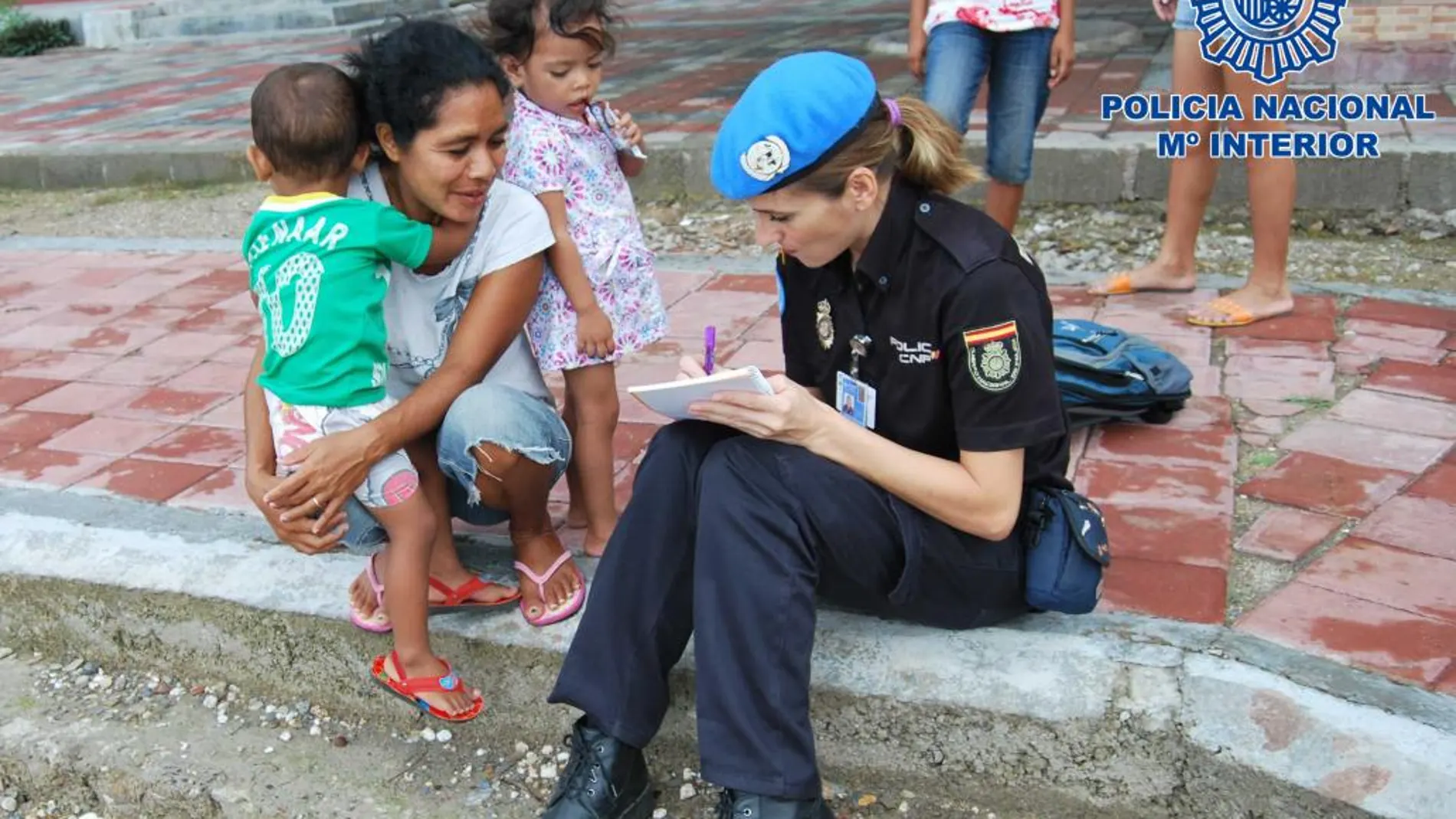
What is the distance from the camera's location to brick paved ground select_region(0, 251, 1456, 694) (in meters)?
2.31

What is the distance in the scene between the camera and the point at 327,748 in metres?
2.45

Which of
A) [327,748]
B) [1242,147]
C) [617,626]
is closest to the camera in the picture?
[617,626]

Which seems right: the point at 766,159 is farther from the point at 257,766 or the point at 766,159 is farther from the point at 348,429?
the point at 257,766

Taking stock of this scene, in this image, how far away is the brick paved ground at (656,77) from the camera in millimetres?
5828

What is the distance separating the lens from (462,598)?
8.07 ft

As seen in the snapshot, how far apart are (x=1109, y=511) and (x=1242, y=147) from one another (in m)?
1.70

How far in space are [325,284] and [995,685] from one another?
123cm

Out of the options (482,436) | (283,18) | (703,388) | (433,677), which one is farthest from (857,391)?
(283,18)

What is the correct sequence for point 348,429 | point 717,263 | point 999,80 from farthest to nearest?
1. point 717,263
2. point 999,80
3. point 348,429

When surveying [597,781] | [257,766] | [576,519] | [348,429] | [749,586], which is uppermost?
[348,429]

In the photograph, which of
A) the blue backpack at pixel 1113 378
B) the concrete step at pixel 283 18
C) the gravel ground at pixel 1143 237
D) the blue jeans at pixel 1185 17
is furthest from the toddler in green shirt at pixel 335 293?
the concrete step at pixel 283 18

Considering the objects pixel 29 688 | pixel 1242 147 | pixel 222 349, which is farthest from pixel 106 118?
pixel 1242 147

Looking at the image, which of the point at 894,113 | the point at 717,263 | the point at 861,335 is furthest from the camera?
the point at 717,263

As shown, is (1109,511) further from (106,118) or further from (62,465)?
(106,118)
